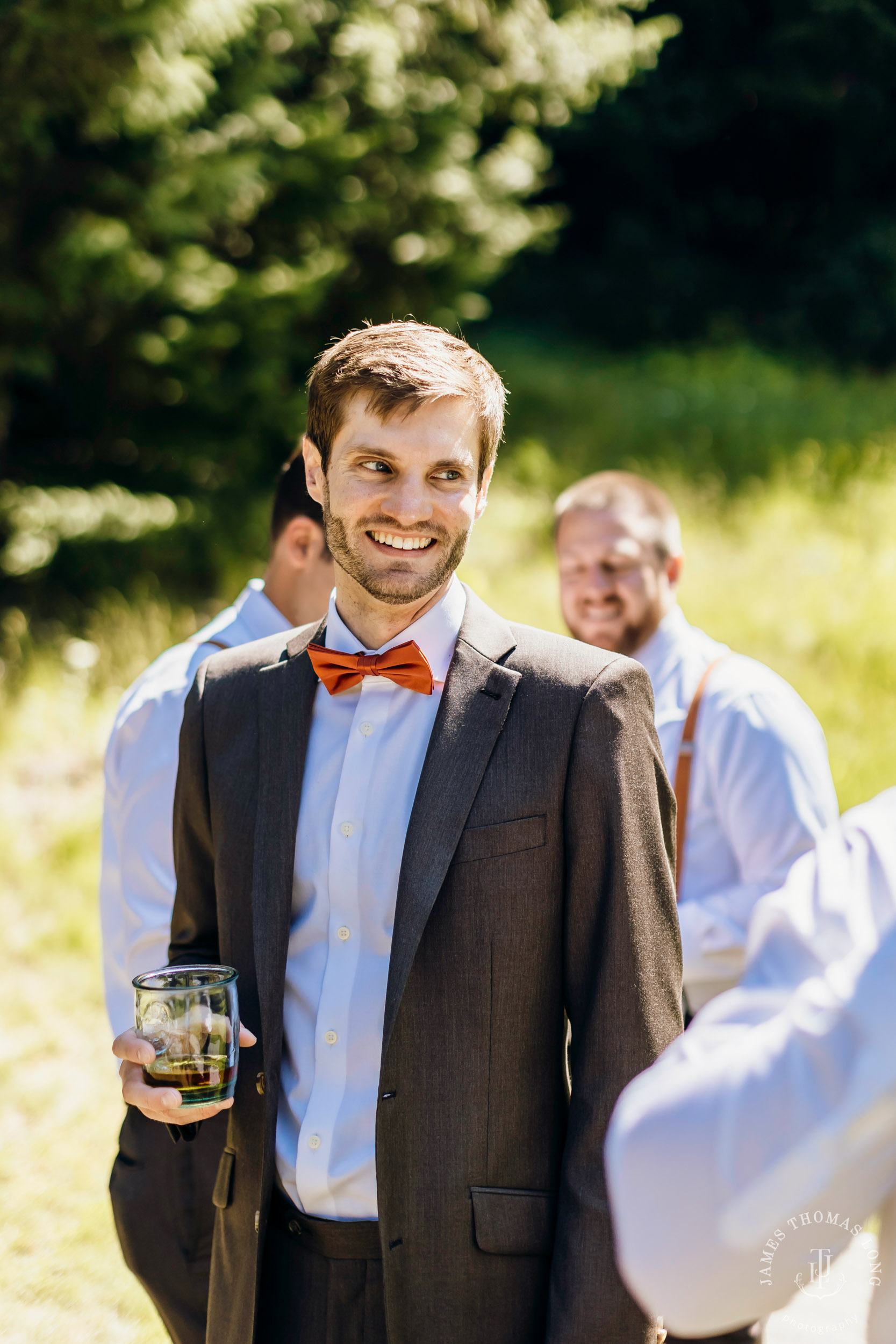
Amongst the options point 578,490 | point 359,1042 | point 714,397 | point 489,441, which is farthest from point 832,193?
point 359,1042

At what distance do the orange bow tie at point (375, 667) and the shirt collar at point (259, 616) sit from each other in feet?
2.78

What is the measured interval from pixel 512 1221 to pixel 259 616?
62.4 inches

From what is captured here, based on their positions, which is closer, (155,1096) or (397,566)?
Answer: (155,1096)

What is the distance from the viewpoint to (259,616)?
282 cm

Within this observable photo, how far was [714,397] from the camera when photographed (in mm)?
15039

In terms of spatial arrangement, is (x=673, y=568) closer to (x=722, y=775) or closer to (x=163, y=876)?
(x=722, y=775)

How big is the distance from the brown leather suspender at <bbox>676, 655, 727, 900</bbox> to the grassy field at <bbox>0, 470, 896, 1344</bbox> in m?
2.35

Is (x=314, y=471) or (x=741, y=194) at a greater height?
(x=741, y=194)

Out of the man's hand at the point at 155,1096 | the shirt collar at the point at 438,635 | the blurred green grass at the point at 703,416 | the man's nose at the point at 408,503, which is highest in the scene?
the blurred green grass at the point at 703,416

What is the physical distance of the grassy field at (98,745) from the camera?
→ 3.94 meters

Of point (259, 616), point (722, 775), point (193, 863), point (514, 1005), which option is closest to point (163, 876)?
point (193, 863)

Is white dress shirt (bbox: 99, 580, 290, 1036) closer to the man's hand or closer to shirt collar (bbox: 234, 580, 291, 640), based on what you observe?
shirt collar (bbox: 234, 580, 291, 640)

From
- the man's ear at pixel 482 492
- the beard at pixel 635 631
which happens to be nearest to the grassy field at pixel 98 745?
the beard at pixel 635 631

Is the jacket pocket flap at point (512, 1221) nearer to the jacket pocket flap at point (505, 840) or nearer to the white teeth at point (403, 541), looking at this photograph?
the jacket pocket flap at point (505, 840)
